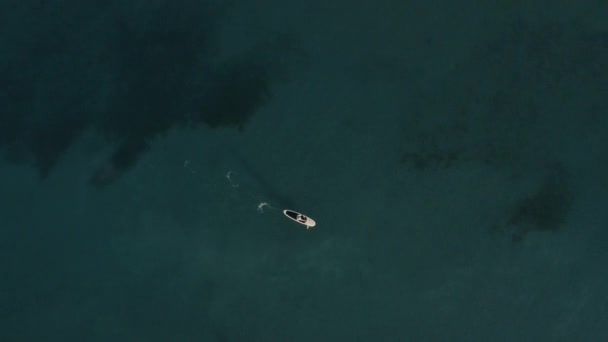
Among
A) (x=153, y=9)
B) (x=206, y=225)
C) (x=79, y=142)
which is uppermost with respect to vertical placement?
(x=153, y=9)

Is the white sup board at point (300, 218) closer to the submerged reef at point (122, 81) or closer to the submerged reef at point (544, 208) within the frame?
the submerged reef at point (122, 81)

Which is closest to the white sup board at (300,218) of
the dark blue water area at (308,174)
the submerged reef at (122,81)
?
the dark blue water area at (308,174)

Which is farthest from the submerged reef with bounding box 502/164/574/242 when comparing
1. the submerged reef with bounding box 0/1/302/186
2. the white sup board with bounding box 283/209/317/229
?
the submerged reef with bounding box 0/1/302/186

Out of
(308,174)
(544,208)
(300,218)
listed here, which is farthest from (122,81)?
(544,208)

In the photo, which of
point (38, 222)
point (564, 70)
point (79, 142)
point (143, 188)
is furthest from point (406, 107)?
point (38, 222)

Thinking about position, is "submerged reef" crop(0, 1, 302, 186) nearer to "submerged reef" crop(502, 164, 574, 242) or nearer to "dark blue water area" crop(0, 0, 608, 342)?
"dark blue water area" crop(0, 0, 608, 342)

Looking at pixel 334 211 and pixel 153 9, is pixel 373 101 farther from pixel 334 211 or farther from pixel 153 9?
pixel 153 9
